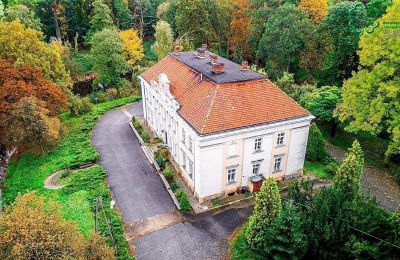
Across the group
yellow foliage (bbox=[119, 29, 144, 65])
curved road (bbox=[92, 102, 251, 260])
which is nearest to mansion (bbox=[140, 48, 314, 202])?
curved road (bbox=[92, 102, 251, 260])

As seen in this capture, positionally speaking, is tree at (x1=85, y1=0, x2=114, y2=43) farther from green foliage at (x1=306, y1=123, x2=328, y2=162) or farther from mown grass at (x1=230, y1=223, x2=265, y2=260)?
mown grass at (x1=230, y1=223, x2=265, y2=260)

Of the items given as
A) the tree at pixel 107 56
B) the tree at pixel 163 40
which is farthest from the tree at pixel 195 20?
the tree at pixel 107 56

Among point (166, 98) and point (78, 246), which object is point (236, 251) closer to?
point (78, 246)

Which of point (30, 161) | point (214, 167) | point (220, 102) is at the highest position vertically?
point (220, 102)

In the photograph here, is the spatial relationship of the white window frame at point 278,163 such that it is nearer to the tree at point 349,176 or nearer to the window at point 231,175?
the window at point 231,175

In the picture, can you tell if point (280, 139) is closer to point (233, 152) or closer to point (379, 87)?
Answer: point (233, 152)

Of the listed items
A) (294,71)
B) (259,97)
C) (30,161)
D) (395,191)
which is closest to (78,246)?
(259,97)

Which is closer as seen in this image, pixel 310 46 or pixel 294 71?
pixel 310 46
